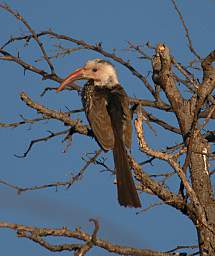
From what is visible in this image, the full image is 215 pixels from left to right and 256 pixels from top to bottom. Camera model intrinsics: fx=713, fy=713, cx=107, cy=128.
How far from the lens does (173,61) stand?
6215mm

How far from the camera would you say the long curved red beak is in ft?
22.7

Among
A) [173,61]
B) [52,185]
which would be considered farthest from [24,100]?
[173,61]

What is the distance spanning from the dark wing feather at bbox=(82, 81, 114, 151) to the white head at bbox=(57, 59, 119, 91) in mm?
419

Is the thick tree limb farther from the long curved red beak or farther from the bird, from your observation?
the long curved red beak

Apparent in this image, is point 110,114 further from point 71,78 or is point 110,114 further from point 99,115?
point 71,78

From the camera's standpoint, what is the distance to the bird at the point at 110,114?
5.92m

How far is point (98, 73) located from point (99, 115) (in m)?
1.05

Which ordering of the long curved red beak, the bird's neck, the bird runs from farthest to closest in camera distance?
the bird's neck, the long curved red beak, the bird

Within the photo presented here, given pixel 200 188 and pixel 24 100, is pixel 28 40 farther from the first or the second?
pixel 200 188

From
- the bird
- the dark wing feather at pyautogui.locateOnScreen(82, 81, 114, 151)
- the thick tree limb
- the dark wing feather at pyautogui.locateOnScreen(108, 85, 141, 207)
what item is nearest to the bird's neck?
the bird

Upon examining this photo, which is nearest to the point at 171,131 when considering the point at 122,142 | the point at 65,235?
the point at 122,142

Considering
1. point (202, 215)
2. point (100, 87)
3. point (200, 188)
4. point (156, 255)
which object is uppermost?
point (100, 87)

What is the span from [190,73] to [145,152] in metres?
1.74

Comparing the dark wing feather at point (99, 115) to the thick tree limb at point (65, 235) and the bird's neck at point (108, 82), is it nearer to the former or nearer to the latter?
the bird's neck at point (108, 82)
